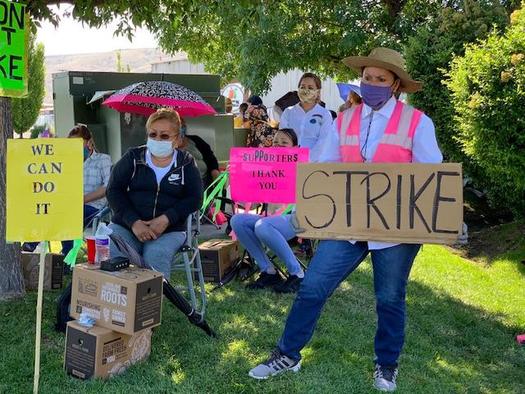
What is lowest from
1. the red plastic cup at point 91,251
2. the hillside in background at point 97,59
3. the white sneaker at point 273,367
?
the white sneaker at point 273,367

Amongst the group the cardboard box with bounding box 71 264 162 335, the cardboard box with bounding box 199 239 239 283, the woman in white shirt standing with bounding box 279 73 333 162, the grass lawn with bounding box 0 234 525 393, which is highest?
the woman in white shirt standing with bounding box 279 73 333 162

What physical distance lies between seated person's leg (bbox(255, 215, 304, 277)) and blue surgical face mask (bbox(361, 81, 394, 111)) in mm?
2186

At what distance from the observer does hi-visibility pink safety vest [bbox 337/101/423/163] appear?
323 centimetres

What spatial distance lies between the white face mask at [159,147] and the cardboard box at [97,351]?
1376 millimetres

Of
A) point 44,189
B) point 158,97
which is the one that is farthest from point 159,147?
point 158,97

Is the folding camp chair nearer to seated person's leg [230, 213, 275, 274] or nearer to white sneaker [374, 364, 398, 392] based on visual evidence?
seated person's leg [230, 213, 275, 274]

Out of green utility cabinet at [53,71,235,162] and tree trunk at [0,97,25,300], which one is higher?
green utility cabinet at [53,71,235,162]

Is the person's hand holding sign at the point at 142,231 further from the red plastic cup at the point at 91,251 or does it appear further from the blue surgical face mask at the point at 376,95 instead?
the blue surgical face mask at the point at 376,95

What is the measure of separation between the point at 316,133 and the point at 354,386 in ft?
10.5

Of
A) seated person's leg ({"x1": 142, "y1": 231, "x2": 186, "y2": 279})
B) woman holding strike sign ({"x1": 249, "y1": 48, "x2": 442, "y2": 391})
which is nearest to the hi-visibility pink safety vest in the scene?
woman holding strike sign ({"x1": 249, "y1": 48, "x2": 442, "y2": 391})

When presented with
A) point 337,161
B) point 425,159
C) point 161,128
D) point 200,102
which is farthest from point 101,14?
point 425,159

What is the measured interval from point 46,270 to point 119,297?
1.99 m

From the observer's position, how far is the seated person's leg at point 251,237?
5473 mm

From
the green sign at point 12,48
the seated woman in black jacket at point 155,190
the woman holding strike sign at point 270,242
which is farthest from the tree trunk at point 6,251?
the woman holding strike sign at point 270,242
